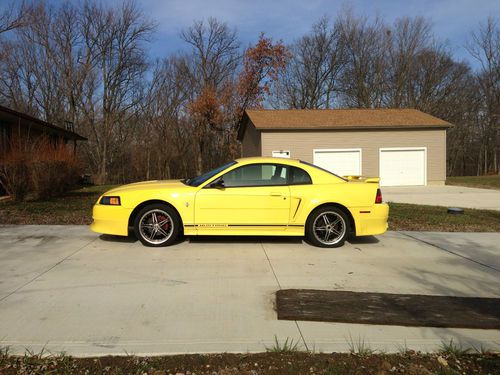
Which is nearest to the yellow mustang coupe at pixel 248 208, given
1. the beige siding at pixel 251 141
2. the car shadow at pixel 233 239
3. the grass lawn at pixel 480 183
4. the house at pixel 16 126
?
the car shadow at pixel 233 239

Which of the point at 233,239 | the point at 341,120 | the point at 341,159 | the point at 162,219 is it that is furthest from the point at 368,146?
the point at 162,219

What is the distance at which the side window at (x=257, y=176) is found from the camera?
6375 millimetres

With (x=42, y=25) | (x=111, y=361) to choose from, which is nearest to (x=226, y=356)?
(x=111, y=361)

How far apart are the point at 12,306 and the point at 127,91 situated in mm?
38082

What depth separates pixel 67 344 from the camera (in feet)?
10.3

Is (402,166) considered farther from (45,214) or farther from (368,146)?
(45,214)

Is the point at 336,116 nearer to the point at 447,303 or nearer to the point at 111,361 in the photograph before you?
the point at 447,303

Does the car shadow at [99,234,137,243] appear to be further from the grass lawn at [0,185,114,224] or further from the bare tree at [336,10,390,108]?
the bare tree at [336,10,390,108]

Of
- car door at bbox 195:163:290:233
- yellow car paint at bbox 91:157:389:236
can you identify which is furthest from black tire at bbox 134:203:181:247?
car door at bbox 195:163:290:233

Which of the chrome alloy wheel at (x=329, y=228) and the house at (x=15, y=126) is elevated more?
the house at (x=15, y=126)

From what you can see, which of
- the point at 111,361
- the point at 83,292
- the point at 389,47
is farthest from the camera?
the point at 389,47

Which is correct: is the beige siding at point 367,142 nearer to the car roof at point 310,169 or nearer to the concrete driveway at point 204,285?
the concrete driveway at point 204,285

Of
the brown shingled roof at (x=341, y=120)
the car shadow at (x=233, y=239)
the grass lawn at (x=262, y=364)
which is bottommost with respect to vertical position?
the grass lawn at (x=262, y=364)

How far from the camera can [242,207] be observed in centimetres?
622
